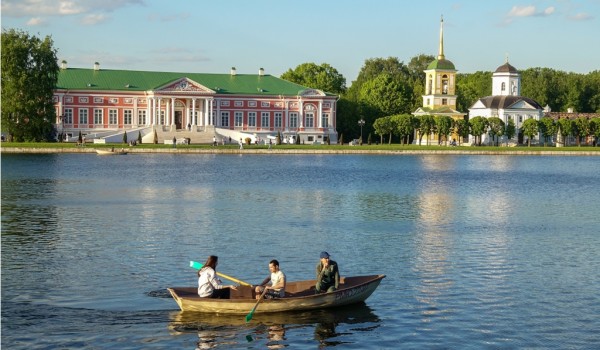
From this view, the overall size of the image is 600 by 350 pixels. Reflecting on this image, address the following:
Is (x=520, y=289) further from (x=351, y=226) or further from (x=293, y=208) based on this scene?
(x=293, y=208)

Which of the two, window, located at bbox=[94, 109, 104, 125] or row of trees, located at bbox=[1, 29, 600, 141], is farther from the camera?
window, located at bbox=[94, 109, 104, 125]

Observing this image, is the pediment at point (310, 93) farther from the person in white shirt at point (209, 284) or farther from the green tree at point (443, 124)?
the person in white shirt at point (209, 284)

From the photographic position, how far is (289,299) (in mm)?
19938

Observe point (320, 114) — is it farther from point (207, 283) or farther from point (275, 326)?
point (275, 326)

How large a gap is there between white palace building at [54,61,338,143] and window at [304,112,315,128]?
12 cm

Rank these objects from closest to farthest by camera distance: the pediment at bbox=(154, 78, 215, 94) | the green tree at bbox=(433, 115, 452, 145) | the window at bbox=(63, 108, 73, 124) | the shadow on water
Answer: the shadow on water, the window at bbox=(63, 108, 73, 124), the pediment at bbox=(154, 78, 215, 94), the green tree at bbox=(433, 115, 452, 145)

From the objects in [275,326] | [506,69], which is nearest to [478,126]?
[506,69]

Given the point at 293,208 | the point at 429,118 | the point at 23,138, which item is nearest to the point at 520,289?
the point at 293,208

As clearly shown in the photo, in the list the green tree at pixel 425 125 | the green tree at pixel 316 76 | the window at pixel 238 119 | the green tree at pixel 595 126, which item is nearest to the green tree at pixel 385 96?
the green tree at pixel 316 76

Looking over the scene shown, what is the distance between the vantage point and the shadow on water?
18516 millimetres

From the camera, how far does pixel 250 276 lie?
24562 millimetres

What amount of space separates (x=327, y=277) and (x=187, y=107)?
94298 millimetres

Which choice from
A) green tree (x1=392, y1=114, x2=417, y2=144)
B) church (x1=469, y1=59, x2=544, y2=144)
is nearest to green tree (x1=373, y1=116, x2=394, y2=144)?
green tree (x1=392, y1=114, x2=417, y2=144)

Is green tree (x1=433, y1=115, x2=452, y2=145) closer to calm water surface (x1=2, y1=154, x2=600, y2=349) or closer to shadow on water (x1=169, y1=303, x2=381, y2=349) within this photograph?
calm water surface (x1=2, y1=154, x2=600, y2=349)
